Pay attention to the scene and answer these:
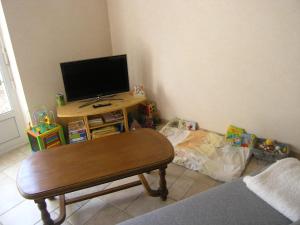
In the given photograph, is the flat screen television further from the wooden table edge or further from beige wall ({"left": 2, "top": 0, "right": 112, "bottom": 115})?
the wooden table edge

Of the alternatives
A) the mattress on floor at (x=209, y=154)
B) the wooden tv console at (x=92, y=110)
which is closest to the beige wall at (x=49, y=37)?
the wooden tv console at (x=92, y=110)

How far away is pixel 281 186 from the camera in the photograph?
1.25 metres

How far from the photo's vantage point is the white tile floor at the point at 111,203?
188 centimetres

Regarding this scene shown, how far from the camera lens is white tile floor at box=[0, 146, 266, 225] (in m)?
1.88

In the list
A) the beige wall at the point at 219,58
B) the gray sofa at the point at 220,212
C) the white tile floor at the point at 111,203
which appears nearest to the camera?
the gray sofa at the point at 220,212

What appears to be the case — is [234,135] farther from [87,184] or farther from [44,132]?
[44,132]

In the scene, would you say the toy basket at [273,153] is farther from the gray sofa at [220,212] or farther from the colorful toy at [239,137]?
the gray sofa at [220,212]

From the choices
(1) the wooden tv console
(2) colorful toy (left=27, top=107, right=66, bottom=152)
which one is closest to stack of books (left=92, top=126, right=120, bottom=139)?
(1) the wooden tv console

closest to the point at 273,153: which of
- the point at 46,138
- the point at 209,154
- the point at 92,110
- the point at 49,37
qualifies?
the point at 209,154

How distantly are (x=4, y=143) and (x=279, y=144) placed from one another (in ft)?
10.4

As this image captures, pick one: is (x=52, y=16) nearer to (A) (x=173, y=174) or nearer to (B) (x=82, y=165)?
(B) (x=82, y=165)

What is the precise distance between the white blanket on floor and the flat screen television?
6.51 ft

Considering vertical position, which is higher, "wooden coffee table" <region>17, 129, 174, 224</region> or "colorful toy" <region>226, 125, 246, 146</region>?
"wooden coffee table" <region>17, 129, 174, 224</region>

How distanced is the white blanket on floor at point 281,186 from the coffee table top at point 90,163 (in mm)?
642
